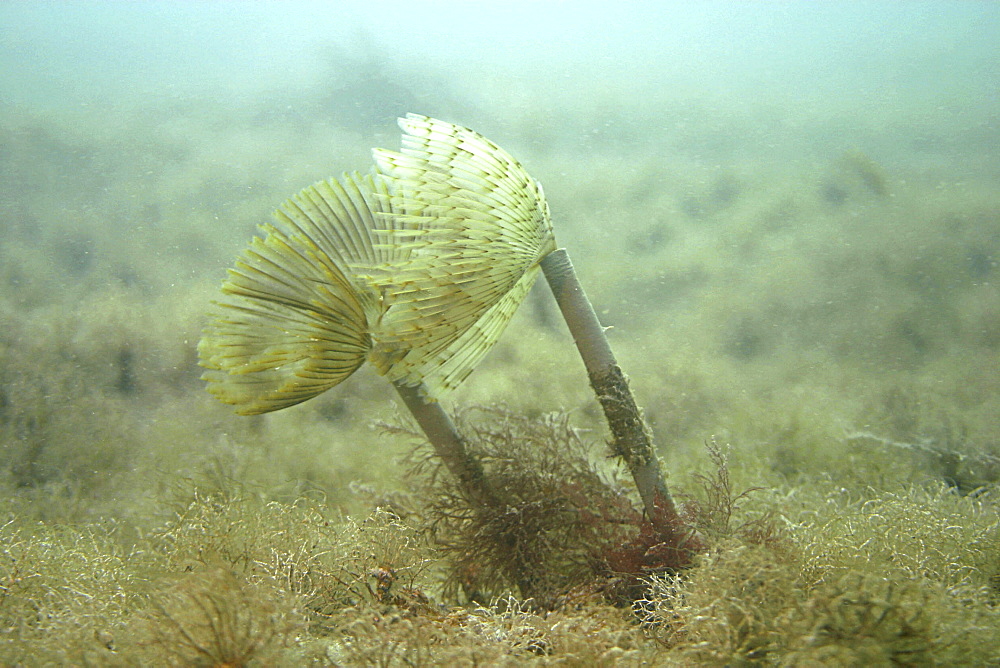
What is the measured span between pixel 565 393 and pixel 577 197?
3.98 feet

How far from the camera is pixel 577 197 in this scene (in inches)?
138

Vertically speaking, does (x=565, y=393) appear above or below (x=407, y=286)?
below

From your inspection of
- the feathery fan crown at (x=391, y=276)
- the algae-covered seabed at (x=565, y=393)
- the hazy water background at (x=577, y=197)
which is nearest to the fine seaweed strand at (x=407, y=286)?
the feathery fan crown at (x=391, y=276)

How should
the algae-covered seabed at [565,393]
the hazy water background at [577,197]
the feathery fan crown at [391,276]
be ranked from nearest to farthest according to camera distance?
the algae-covered seabed at [565,393] → the feathery fan crown at [391,276] → the hazy water background at [577,197]

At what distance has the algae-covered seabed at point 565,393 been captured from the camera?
1172 mm

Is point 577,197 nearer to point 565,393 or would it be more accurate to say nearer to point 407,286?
point 565,393

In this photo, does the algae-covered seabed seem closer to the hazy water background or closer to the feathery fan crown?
the hazy water background

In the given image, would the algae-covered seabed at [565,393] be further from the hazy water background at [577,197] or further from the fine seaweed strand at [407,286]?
the fine seaweed strand at [407,286]

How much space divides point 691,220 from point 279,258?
8.11 ft

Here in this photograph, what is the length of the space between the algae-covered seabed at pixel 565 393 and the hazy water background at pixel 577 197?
2 cm

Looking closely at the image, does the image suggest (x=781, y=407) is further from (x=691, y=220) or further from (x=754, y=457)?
(x=691, y=220)

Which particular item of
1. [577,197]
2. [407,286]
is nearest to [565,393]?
[577,197]

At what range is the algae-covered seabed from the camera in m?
1.17

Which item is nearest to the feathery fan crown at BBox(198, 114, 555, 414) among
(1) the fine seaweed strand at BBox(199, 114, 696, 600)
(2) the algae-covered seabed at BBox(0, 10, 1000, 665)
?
(1) the fine seaweed strand at BBox(199, 114, 696, 600)
